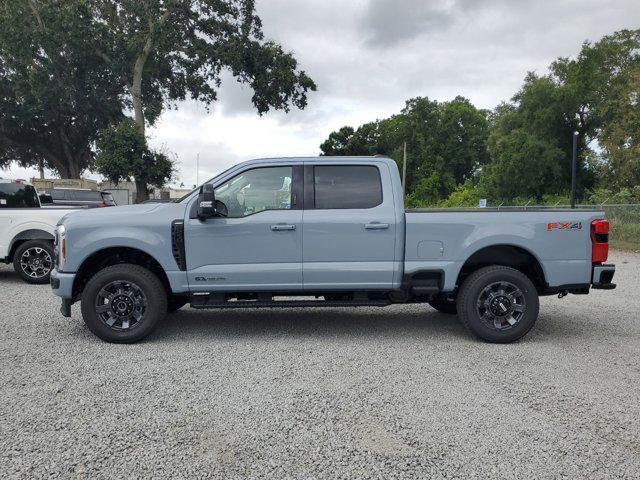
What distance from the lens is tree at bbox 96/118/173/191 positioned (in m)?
26.4

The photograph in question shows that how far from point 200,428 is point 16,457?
1077mm

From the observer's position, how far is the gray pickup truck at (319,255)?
5.28 m

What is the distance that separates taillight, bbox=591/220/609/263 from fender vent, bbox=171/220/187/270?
4.36 meters

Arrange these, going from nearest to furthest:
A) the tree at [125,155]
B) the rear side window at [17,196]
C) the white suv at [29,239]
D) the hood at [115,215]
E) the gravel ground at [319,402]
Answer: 1. the gravel ground at [319,402]
2. the hood at [115,215]
3. the white suv at [29,239]
4. the rear side window at [17,196]
5. the tree at [125,155]

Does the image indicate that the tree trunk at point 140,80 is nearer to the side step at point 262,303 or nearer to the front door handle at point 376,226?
the side step at point 262,303

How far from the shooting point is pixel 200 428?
3348mm

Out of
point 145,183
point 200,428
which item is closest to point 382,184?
point 200,428

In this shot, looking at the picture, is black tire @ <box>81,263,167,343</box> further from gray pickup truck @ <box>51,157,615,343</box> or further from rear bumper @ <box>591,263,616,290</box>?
rear bumper @ <box>591,263,616,290</box>

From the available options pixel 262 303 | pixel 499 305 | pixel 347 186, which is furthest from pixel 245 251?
pixel 499 305

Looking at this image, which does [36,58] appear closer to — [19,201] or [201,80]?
[201,80]

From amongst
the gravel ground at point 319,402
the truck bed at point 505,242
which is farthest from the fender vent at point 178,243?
the truck bed at point 505,242

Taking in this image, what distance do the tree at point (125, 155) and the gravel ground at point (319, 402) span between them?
22.0m

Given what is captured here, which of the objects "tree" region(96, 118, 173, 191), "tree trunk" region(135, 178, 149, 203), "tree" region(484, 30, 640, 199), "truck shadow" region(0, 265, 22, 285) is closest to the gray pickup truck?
"truck shadow" region(0, 265, 22, 285)

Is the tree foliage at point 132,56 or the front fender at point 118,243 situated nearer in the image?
the front fender at point 118,243
